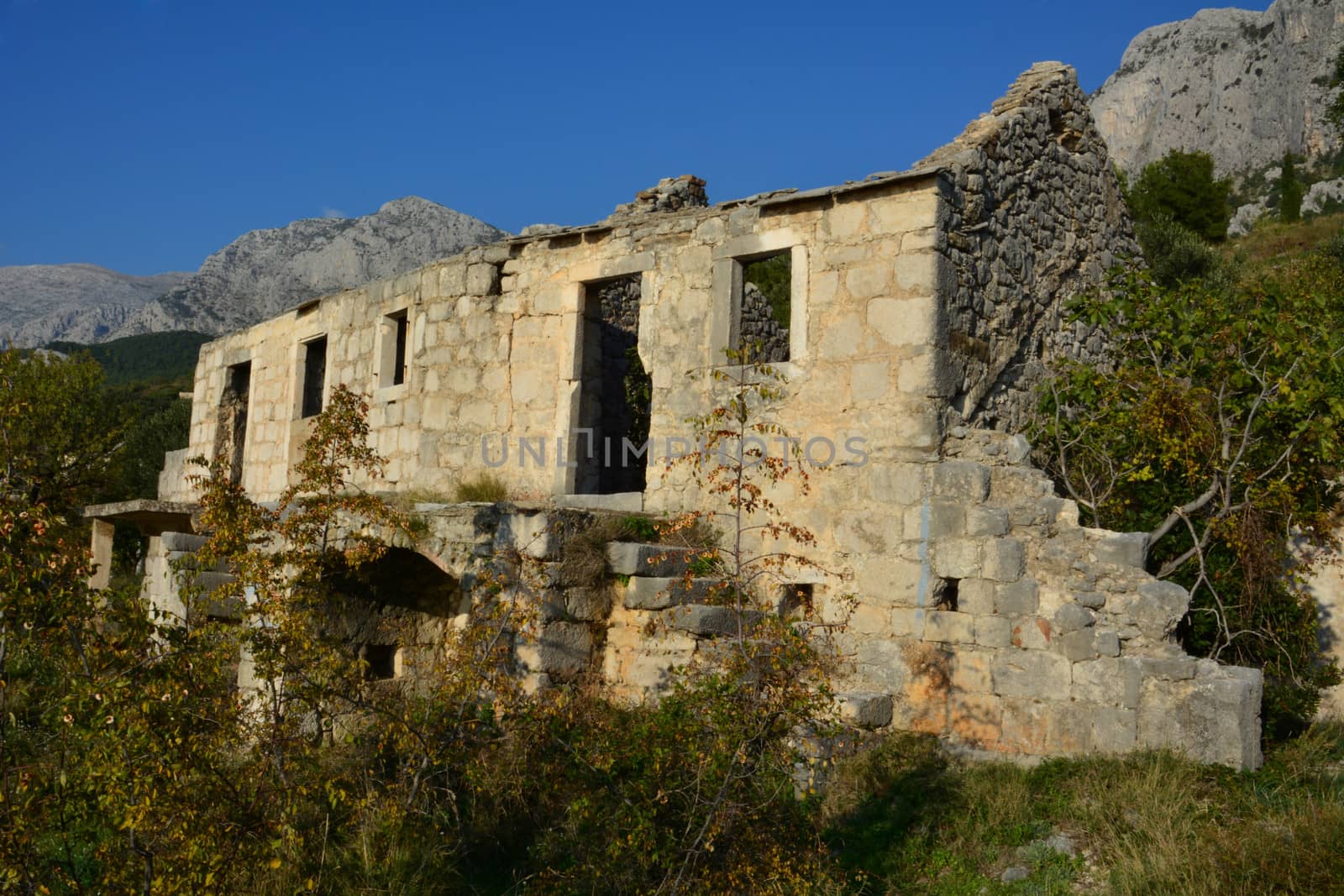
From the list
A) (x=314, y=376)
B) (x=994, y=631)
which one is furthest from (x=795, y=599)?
(x=314, y=376)

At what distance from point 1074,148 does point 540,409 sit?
6.17 meters

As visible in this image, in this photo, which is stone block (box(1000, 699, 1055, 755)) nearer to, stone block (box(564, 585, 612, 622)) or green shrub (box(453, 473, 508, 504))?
stone block (box(564, 585, 612, 622))

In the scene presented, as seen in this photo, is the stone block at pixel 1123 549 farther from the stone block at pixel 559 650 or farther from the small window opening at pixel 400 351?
the small window opening at pixel 400 351

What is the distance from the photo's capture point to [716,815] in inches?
192

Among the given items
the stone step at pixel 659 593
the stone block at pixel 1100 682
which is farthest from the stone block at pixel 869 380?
the stone block at pixel 1100 682

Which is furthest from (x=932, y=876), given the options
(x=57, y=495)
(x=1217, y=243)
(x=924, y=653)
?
(x=1217, y=243)

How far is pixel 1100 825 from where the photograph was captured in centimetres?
615

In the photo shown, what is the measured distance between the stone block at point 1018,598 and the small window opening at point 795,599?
Answer: 163cm

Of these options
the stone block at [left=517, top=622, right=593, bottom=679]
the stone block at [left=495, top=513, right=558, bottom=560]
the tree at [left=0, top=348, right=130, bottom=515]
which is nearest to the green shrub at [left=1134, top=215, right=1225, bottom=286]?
the stone block at [left=517, top=622, right=593, bottom=679]

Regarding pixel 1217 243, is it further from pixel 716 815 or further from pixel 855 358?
pixel 716 815

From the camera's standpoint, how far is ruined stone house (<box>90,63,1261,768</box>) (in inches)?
301

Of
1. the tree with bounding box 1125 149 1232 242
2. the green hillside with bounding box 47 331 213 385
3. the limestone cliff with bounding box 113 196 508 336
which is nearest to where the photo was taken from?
the tree with bounding box 1125 149 1232 242

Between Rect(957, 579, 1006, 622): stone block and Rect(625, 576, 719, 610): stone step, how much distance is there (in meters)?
1.94

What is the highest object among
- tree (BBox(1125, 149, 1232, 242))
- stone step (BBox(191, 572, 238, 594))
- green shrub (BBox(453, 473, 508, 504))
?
tree (BBox(1125, 149, 1232, 242))
